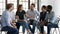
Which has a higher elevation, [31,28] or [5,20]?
[5,20]

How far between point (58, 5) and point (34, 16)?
2.66 meters

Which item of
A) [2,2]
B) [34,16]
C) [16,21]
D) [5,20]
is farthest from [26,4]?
[5,20]

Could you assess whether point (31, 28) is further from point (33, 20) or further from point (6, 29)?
point (6, 29)

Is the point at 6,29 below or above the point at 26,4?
below

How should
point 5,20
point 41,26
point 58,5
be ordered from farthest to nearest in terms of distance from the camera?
point 58,5 < point 41,26 < point 5,20

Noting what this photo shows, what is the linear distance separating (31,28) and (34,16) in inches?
16.5

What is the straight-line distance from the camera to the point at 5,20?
4.58 metres

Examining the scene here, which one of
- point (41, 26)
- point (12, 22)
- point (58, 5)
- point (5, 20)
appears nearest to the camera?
point (5, 20)

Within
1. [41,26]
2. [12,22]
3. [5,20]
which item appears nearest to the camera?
[5,20]

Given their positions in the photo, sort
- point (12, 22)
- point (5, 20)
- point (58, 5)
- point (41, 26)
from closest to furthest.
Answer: point (5, 20) < point (12, 22) < point (41, 26) < point (58, 5)

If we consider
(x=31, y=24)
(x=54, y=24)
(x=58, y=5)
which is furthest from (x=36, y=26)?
(x=58, y=5)

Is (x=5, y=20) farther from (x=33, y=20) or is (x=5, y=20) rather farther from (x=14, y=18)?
(x=33, y=20)

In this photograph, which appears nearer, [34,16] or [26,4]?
[34,16]

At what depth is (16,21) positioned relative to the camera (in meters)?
5.34
